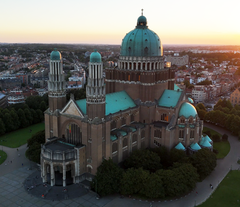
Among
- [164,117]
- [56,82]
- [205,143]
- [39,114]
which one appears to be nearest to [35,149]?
[56,82]

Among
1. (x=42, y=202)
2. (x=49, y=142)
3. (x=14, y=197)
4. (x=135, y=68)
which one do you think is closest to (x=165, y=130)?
(x=135, y=68)

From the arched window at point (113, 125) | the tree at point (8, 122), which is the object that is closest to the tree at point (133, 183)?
the arched window at point (113, 125)

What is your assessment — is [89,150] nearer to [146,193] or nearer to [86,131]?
[86,131]

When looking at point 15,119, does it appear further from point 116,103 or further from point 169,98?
point 169,98

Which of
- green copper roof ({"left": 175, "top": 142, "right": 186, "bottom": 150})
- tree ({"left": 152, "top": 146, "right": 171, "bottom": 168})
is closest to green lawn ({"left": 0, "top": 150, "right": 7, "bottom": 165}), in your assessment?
Result: tree ({"left": 152, "top": 146, "right": 171, "bottom": 168})

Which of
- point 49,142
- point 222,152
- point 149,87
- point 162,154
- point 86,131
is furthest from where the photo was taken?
point 222,152

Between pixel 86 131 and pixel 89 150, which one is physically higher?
pixel 86 131

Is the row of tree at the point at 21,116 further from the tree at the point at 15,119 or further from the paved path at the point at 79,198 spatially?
the paved path at the point at 79,198
